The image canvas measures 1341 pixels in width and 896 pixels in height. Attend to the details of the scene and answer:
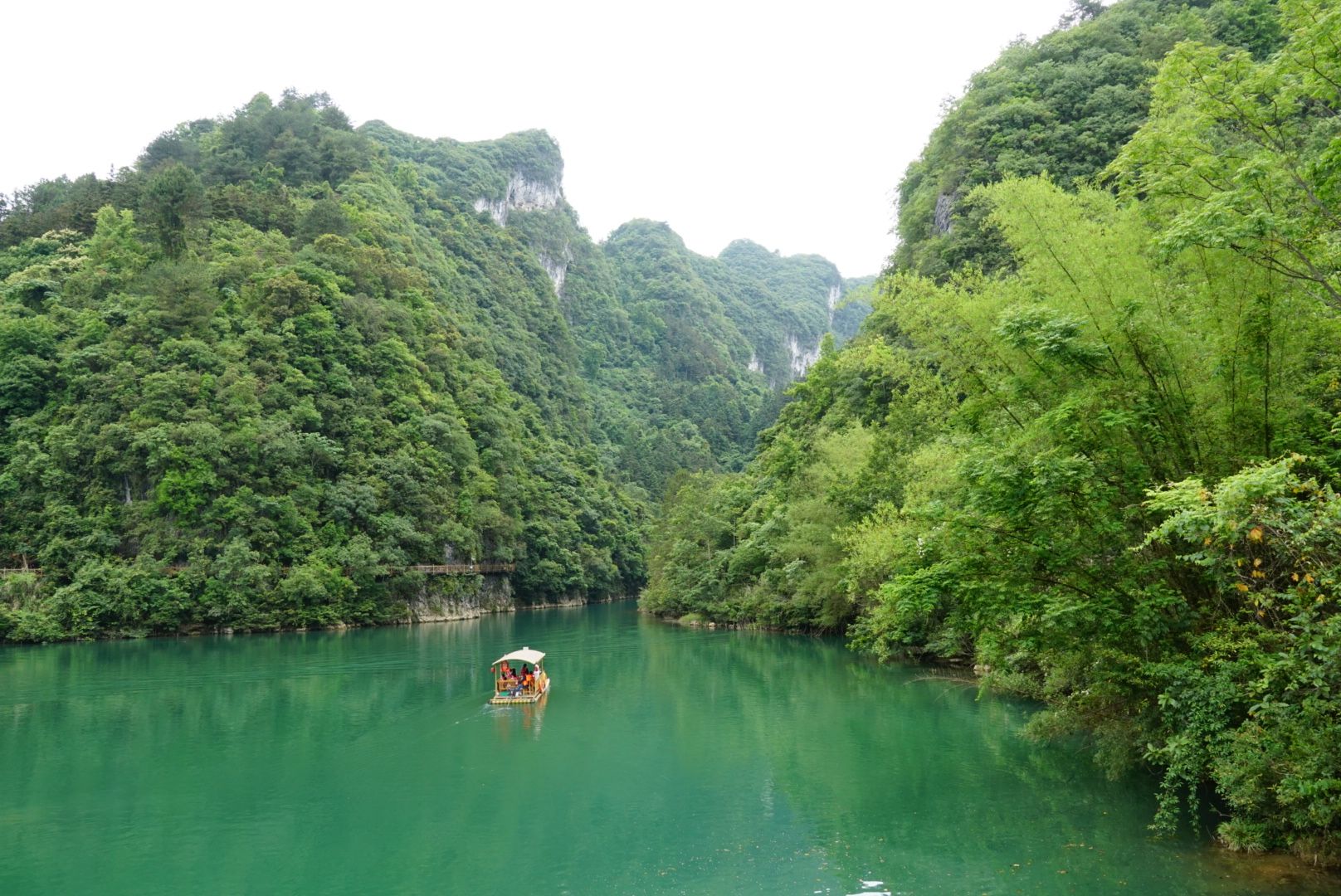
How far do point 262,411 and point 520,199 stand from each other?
4188 inches

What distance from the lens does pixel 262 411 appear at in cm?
5384

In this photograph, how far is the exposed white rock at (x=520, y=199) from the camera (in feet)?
458

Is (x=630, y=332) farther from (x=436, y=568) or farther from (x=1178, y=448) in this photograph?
(x=1178, y=448)

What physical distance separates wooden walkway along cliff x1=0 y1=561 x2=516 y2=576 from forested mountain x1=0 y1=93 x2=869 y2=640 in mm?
475

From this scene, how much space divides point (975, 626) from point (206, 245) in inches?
2631

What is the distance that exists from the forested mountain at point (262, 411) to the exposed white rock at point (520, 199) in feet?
116

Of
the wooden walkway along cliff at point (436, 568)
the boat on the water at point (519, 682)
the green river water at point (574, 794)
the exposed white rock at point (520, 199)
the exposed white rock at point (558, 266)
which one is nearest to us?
the green river water at point (574, 794)

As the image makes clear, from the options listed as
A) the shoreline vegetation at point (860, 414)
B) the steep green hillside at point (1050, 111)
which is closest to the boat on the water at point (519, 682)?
the shoreline vegetation at point (860, 414)

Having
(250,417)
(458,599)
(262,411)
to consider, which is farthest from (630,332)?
(250,417)

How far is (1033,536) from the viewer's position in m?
11.6

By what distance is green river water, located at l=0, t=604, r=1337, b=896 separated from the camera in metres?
11.1

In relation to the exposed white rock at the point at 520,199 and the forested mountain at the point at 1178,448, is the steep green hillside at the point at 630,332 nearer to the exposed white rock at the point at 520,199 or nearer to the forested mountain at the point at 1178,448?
the exposed white rock at the point at 520,199

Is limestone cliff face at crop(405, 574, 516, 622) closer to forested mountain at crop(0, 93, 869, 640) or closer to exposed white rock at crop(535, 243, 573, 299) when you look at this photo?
forested mountain at crop(0, 93, 869, 640)

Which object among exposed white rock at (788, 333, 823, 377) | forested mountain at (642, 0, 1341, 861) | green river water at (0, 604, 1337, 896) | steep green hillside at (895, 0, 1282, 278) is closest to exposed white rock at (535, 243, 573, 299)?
exposed white rock at (788, 333, 823, 377)
